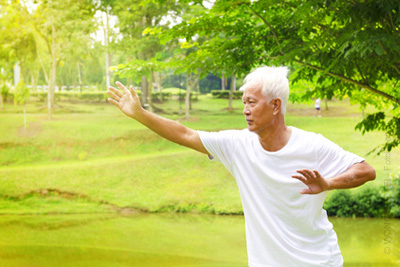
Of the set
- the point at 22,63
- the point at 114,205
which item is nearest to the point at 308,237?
the point at 114,205

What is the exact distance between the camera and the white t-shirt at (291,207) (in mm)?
1780

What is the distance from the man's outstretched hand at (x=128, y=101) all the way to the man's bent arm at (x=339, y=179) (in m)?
0.65

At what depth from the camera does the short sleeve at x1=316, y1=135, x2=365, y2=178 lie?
5.87 ft

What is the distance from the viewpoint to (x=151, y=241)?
34.5 ft

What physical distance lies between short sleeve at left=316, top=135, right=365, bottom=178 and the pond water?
22.9 ft

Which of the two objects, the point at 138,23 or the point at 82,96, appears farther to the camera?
the point at 82,96

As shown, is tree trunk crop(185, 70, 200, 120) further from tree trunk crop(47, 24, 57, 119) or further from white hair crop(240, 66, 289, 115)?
white hair crop(240, 66, 289, 115)

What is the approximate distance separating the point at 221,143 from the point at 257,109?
0.21 meters

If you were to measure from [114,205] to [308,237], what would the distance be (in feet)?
39.6

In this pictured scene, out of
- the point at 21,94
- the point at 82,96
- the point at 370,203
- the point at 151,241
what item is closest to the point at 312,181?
the point at 151,241

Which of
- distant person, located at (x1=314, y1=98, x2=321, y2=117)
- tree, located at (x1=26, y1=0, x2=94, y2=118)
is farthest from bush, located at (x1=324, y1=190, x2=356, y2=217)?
tree, located at (x1=26, y1=0, x2=94, y2=118)

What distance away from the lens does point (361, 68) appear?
530cm

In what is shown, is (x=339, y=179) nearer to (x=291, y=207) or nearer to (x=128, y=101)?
(x=291, y=207)

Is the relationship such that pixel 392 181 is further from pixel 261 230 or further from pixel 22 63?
pixel 22 63
